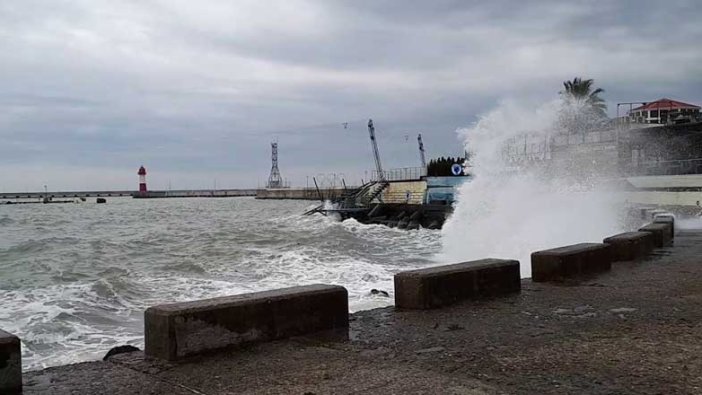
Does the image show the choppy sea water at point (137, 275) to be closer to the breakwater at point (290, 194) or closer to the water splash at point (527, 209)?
the water splash at point (527, 209)

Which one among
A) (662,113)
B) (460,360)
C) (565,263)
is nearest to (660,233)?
(565,263)

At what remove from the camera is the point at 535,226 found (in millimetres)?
20578

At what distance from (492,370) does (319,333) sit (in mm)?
1634

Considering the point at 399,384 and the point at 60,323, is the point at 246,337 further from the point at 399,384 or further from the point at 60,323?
the point at 60,323

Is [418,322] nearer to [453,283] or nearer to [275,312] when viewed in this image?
[453,283]

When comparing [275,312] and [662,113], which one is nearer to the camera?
[275,312]

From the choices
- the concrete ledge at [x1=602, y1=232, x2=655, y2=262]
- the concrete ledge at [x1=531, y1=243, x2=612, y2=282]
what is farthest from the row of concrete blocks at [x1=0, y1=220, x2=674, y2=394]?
the concrete ledge at [x1=602, y1=232, x2=655, y2=262]

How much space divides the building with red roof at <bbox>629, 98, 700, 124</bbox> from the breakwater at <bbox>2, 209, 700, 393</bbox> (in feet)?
132

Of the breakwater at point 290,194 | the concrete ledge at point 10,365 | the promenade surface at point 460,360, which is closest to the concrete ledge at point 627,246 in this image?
the promenade surface at point 460,360

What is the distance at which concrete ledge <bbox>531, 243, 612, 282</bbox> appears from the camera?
8102 mm

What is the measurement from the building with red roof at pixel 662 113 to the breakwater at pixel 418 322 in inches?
1587

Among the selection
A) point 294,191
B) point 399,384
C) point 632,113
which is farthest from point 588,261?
point 294,191

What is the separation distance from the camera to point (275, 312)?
4.99 m

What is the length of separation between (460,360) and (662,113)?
2021 inches
